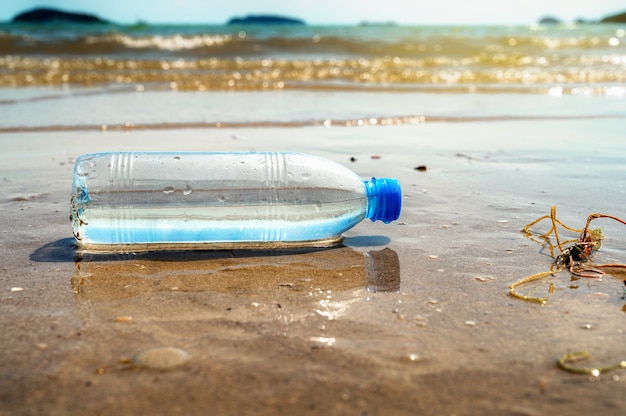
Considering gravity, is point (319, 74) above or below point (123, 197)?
above

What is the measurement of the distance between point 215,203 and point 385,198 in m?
0.53

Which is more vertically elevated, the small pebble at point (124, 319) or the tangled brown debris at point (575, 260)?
the tangled brown debris at point (575, 260)

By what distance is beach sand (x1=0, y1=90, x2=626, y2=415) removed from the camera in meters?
1.14

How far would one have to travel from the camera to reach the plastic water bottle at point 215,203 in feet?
6.46

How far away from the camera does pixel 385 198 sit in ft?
6.45

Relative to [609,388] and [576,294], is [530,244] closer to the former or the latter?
[576,294]

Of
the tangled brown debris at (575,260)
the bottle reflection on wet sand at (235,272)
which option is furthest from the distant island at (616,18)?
the bottle reflection on wet sand at (235,272)

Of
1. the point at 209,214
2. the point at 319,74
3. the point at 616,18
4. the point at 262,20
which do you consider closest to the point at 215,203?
the point at 209,214

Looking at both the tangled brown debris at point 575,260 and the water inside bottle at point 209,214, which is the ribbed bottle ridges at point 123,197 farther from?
the tangled brown debris at point 575,260

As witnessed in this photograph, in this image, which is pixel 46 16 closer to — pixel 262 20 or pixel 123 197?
pixel 262 20

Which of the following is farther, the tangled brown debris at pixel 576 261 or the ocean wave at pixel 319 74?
the ocean wave at pixel 319 74

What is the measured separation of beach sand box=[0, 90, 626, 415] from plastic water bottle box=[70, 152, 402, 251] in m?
0.09

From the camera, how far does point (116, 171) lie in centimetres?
203

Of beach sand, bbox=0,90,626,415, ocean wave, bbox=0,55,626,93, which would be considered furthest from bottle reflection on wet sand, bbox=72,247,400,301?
ocean wave, bbox=0,55,626,93
